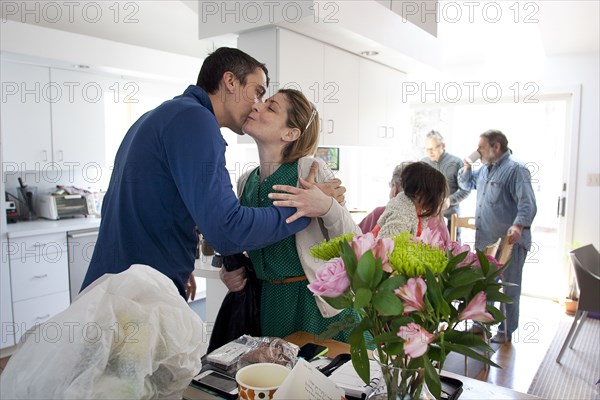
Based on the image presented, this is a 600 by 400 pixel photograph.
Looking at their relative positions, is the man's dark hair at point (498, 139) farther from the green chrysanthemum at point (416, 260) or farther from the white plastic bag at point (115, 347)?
the white plastic bag at point (115, 347)

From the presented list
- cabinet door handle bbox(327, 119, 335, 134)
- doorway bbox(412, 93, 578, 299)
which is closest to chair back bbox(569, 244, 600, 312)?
doorway bbox(412, 93, 578, 299)

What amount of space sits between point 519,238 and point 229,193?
9.31ft

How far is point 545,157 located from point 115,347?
15.7 feet

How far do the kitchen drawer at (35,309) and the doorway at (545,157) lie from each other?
139 inches

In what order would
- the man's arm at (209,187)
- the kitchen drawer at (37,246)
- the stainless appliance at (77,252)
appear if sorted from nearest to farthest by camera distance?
1. the man's arm at (209,187)
2. the kitchen drawer at (37,246)
3. the stainless appliance at (77,252)

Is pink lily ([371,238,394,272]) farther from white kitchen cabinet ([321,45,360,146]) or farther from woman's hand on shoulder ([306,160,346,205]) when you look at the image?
white kitchen cabinet ([321,45,360,146])

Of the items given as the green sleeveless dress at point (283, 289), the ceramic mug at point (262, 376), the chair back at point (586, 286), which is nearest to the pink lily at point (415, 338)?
the ceramic mug at point (262, 376)

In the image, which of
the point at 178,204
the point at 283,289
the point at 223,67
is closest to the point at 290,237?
the point at 283,289

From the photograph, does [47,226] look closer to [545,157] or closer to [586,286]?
[586,286]

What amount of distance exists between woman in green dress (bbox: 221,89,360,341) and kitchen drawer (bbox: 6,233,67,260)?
241 centimetres

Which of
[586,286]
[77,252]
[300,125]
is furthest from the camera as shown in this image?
[77,252]

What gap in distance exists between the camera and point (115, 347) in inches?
27.8

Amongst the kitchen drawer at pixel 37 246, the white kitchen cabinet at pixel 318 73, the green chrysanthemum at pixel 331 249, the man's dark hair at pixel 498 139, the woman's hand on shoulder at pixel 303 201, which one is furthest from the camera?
the man's dark hair at pixel 498 139

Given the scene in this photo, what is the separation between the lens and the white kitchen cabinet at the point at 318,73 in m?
2.50
